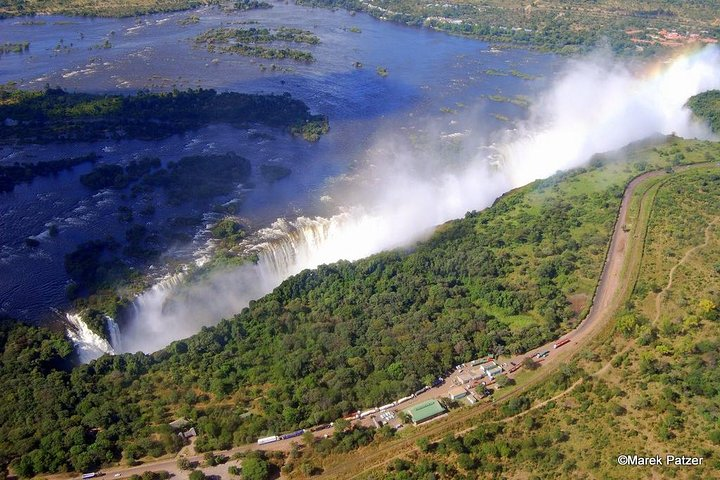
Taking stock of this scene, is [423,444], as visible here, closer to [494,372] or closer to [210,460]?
[494,372]

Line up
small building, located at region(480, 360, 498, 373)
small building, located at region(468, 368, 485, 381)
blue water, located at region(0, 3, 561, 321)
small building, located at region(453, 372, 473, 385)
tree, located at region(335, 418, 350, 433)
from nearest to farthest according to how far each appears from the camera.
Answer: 1. tree, located at region(335, 418, 350, 433)
2. small building, located at region(453, 372, 473, 385)
3. small building, located at region(468, 368, 485, 381)
4. small building, located at region(480, 360, 498, 373)
5. blue water, located at region(0, 3, 561, 321)

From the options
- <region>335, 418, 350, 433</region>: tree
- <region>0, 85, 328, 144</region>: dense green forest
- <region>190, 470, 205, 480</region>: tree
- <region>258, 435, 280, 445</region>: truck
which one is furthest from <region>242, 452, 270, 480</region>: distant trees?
<region>0, 85, 328, 144</region>: dense green forest

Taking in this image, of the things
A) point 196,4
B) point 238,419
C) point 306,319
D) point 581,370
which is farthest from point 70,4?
point 581,370

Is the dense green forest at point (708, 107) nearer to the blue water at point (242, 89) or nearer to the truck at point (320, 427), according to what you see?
the blue water at point (242, 89)

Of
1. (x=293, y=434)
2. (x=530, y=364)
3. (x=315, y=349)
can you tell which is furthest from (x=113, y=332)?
→ (x=530, y=364)

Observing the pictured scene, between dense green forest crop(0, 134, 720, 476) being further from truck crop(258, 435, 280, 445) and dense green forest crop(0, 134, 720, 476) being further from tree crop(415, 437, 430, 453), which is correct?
tree crop(415, 437, 430, 453)

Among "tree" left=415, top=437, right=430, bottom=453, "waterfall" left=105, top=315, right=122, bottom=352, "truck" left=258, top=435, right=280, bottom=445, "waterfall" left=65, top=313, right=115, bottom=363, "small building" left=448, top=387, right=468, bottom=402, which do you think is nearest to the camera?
"tree" left=415, top=437, right=430, bottom=453

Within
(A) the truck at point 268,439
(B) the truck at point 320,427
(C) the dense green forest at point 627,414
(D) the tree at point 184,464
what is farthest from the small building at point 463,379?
(D) the tree at point 184,464
